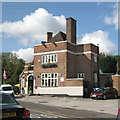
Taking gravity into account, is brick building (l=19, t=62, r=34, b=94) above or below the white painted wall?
above

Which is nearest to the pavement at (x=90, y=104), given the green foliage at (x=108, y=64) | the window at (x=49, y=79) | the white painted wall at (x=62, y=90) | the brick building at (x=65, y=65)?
the white painted wall at (x=62, y=90)

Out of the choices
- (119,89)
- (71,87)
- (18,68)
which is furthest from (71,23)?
(18,68)

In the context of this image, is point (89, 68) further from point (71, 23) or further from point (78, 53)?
point (71, 23)

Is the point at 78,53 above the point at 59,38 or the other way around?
the other way around

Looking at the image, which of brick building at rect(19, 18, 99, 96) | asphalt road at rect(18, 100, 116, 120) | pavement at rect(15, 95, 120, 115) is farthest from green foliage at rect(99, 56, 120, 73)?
asphalt road at rect(18, 100, 116, 120)

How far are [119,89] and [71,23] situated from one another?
1330 centimetres

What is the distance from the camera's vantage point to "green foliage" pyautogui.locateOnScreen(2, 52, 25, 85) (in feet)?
204

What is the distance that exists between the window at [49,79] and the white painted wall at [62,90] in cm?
69

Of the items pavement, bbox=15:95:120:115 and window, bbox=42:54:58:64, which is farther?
window, bbox=42:54:58:64

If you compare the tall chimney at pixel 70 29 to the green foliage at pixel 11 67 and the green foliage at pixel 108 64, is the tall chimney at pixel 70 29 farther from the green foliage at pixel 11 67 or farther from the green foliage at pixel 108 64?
the green foliage at pixel 11 67

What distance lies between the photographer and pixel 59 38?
115 feet

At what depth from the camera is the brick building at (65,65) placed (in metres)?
31.3

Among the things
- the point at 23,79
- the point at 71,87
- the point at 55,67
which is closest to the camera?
the point at 71,87

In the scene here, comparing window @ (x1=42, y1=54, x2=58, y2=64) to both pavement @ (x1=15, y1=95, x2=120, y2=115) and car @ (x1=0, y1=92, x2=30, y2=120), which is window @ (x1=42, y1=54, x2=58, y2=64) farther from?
car @ (x1=0, y1=92, x2=30, y2=120)
